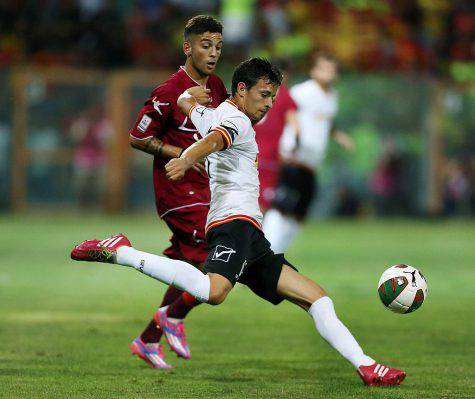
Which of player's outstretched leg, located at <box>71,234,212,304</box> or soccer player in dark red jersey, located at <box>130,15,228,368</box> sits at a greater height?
soccer player in dark red jersey, located at <box>130,15,228,368</box>

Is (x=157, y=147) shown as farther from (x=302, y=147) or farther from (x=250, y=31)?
(x=250, y=31)

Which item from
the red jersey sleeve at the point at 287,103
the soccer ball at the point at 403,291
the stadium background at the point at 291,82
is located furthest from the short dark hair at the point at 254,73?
the stadium background at the point at 291,82

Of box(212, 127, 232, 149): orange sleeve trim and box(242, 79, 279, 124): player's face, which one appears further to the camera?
box(242, 79, 279, 124): player's face

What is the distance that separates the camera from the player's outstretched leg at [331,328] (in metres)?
6.69

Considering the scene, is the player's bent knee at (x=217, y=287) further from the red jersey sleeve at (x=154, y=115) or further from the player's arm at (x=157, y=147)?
the red jersey sleeve at (x=154, y=115)

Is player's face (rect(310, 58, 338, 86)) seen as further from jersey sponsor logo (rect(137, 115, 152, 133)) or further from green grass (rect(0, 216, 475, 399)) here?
jersey sponsor logo (rect(137, 115, 152, 133))

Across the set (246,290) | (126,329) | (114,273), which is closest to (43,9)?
(114,273)

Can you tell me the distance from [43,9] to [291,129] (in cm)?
1418

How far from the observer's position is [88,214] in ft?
80.2

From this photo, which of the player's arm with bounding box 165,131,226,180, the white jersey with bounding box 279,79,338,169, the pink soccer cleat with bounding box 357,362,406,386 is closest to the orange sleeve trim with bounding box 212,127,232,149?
the player's arm with bounding box 165,131,226,180

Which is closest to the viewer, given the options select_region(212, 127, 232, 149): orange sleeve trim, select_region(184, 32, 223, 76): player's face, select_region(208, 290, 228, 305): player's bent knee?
select_region(212, 127, 232, 149): orange sleeve trim

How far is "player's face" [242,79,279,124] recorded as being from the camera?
679 centimetres

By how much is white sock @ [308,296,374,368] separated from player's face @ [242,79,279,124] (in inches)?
46.9

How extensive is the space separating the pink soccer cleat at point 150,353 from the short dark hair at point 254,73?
75.9 inches
